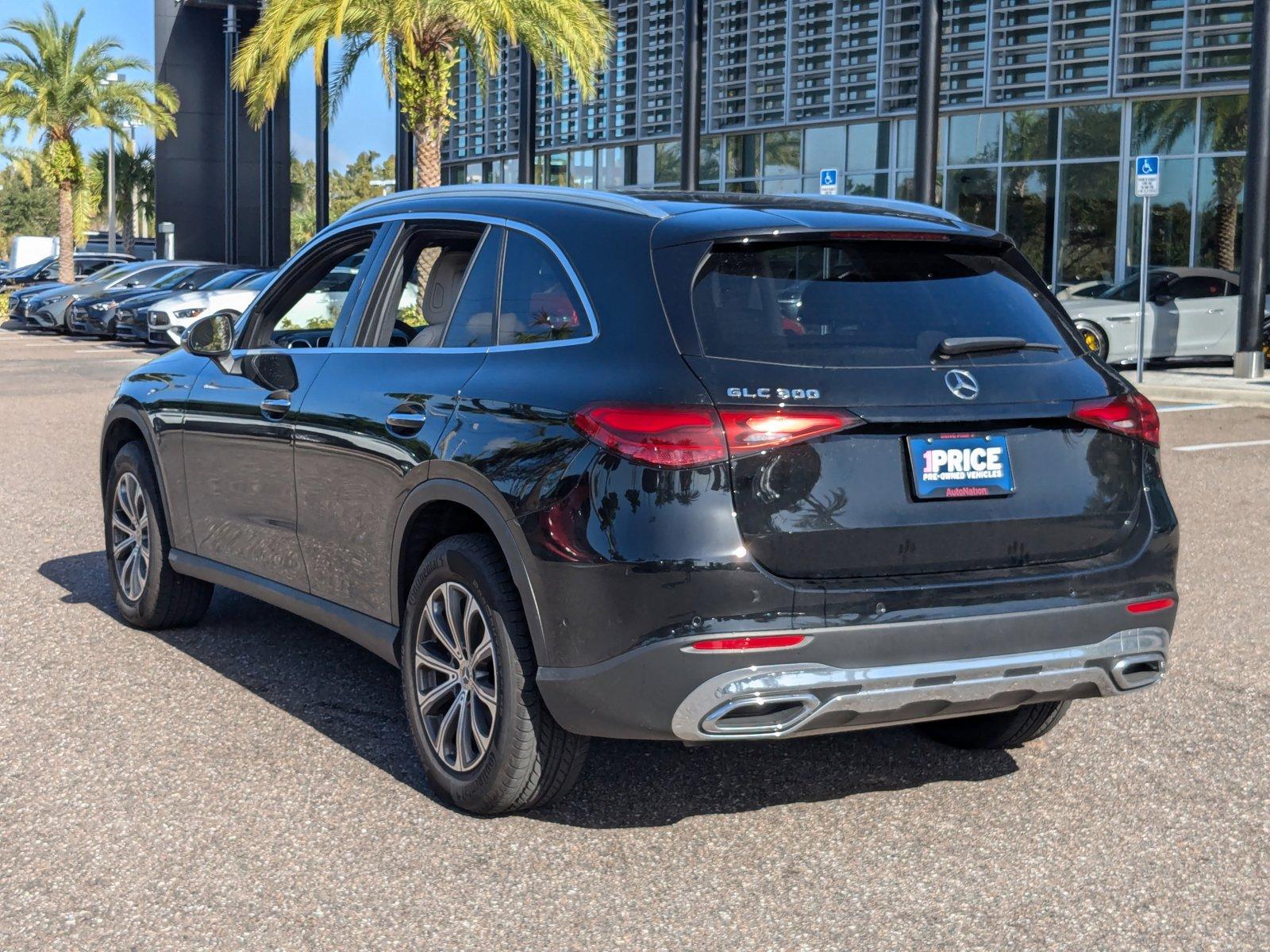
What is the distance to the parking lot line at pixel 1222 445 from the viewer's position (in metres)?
14.3

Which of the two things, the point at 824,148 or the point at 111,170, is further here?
the point at 111,170

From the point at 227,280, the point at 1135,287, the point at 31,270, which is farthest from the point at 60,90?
the point at 1135,287

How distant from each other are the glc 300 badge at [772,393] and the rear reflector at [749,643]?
22.7 inches

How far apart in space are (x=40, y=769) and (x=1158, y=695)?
3.81 metres

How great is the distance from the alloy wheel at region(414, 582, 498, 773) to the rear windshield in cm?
104

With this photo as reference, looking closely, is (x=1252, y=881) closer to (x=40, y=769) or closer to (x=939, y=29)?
(x=40, y=769)

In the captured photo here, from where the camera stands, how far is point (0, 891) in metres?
3.88

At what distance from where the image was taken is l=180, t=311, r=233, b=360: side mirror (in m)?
6.02

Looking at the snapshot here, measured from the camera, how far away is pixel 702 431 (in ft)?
12.7

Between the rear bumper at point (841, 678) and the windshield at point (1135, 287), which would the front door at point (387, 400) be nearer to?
the rear bumper at point (841, 678)

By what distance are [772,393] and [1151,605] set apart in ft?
4.12

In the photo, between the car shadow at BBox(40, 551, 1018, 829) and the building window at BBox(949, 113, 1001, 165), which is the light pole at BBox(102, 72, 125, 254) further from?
the car shadow at BBox(40, 551, 1018, 829)

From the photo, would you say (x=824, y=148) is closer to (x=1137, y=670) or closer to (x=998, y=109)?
(x=998, y=109)

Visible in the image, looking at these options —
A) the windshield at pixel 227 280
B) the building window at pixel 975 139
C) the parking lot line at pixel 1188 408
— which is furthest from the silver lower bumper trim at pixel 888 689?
the building window at pixel 975 139
